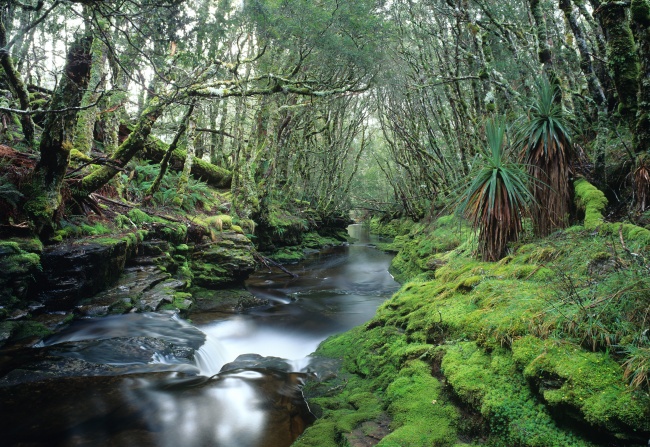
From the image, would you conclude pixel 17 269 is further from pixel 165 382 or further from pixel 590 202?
pixel 590 202

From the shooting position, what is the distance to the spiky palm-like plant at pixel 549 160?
504 centimetres

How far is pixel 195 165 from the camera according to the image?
52.6 feet

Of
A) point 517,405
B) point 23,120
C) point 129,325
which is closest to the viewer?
point 517,405

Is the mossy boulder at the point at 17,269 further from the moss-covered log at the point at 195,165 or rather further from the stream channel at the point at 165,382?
the moss-covered log at the point at 195,165

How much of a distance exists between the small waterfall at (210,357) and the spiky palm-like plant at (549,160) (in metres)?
5.21

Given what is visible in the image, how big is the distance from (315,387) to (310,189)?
926 inches

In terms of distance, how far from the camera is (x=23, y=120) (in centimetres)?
760

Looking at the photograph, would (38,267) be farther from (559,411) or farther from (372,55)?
(372,55)

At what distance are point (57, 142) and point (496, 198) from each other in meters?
6.87

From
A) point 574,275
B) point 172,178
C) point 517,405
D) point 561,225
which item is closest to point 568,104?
point 561,225

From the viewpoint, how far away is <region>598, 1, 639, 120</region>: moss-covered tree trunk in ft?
12.3

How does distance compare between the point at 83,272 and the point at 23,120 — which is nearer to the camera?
the point at 83,272

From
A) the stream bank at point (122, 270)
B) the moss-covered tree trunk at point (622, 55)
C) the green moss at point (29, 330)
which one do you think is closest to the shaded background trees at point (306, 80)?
the moss-covered tree trunk at point (622, 55)

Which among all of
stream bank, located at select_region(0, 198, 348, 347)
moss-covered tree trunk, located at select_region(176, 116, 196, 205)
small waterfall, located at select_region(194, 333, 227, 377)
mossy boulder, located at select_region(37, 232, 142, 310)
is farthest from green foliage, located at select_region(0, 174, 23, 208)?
moss-covered tree trunk, located at select_region(176, 116, 196, 205)
